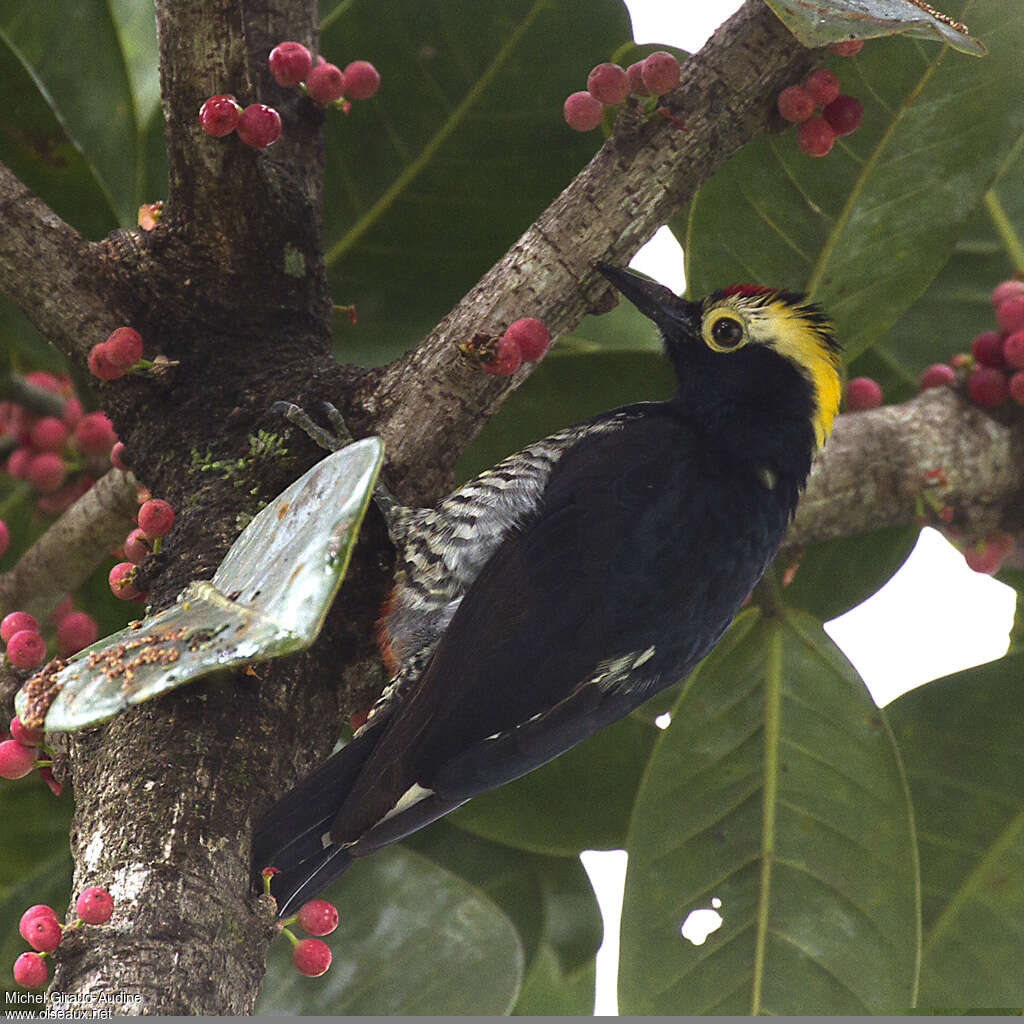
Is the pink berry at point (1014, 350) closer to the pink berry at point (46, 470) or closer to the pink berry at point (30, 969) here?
the pink berry at point (46, 470)

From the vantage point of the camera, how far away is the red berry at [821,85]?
218 cm

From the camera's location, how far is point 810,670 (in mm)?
2537

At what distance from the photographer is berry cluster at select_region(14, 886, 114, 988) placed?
4.66 ft

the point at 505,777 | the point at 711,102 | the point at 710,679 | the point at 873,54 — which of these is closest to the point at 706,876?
the point at 710,679

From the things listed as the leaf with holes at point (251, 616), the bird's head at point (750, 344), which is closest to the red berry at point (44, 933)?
the leaf with holes at point (251, 616)

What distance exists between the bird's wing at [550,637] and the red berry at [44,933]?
1.85 ft

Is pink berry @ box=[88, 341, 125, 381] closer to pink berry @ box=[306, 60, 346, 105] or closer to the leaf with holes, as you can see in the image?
pink berry @ box=[306, 60, 346, 105]

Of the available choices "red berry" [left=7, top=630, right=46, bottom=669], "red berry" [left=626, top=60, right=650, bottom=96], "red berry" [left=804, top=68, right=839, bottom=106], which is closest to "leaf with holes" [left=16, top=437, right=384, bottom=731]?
"red berry" [left=7, top=630, right=46, bottom=669]

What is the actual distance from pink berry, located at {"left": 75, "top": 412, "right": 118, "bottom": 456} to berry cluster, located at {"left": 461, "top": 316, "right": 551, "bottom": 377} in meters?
1.06

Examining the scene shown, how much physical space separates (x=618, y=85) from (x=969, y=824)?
1.72m

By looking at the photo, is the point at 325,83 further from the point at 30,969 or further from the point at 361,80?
the point at 30,969

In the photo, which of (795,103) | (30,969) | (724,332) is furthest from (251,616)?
(724,332)

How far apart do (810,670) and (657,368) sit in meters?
0.75

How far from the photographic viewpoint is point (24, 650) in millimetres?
1827
